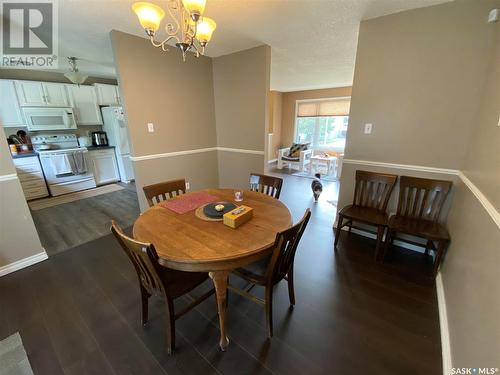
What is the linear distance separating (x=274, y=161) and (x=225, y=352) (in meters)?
6.79

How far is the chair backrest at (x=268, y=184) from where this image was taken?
2.12m

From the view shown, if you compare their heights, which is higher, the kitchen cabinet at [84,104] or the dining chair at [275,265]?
the kitchen cabinet at [84,104]

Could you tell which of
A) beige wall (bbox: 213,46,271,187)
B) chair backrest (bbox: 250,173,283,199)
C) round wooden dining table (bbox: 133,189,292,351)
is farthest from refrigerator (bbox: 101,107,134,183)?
round wooden dining table (bbox: 133,189,292,351)

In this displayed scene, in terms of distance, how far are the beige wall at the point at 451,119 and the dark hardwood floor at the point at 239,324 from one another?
26 centimetres

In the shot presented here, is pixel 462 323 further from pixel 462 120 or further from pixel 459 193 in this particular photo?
pixel 462 120

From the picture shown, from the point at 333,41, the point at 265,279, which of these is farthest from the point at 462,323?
the point at 333,41

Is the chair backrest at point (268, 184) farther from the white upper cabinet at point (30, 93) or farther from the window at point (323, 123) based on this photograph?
the window at point (323, 123)

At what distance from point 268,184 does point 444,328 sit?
1.68m

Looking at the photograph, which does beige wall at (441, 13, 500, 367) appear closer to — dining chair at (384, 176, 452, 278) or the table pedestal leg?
dining chair at (384, 176, 452, 278)

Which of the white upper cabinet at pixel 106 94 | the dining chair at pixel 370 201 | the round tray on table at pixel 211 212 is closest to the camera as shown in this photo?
the round tray on table at pixel 211 212

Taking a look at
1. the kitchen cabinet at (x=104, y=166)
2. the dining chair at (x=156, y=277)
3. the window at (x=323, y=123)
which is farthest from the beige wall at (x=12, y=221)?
the window at (x=323, y=123)

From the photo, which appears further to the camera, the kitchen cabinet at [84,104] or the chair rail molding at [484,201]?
the kitchen cabinet at [84,104]

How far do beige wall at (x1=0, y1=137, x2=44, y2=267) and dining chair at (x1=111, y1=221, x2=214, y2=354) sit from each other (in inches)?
64.5

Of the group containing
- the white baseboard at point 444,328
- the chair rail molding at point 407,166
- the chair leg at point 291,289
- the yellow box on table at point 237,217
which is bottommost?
the white baseboard at point 444,328
